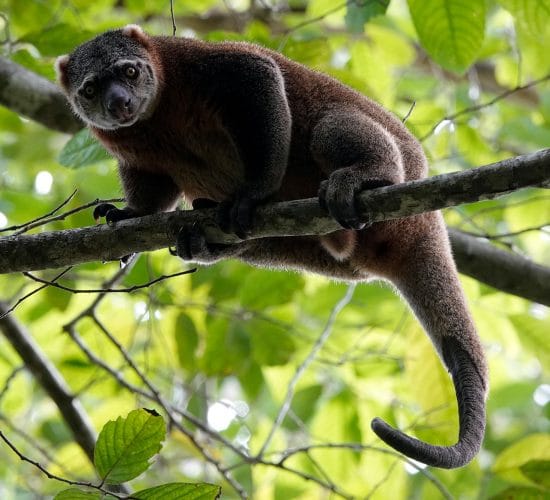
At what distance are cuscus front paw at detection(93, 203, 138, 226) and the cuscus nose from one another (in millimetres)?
570

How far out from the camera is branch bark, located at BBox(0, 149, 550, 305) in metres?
3.34

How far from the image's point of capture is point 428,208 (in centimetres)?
350

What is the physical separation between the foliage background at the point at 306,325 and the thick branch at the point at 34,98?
15 cm

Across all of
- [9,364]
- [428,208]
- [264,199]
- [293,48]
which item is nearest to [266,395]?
[9,364]

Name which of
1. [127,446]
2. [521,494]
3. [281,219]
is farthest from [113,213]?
[521,494]

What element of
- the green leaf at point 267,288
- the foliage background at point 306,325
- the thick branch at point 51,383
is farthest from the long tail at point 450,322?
the thick branch at point 51,383

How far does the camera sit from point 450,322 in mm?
4543

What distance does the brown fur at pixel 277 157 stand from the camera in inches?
175

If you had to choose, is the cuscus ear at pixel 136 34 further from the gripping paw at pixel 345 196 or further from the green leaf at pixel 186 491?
the green leaf at pixel 186 491

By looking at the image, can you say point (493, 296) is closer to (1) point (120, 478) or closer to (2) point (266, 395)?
(2) point (266, 395)

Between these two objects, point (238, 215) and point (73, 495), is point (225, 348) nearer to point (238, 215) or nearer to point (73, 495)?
point (238, 215)

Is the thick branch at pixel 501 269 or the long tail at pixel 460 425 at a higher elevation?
the long tail at pixel 460 425

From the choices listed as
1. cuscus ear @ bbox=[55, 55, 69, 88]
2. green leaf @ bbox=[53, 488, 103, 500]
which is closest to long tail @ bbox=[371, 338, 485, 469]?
green leaf @ bbox=[53, 488, 103, 500]

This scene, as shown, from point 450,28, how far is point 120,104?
2077 mm
